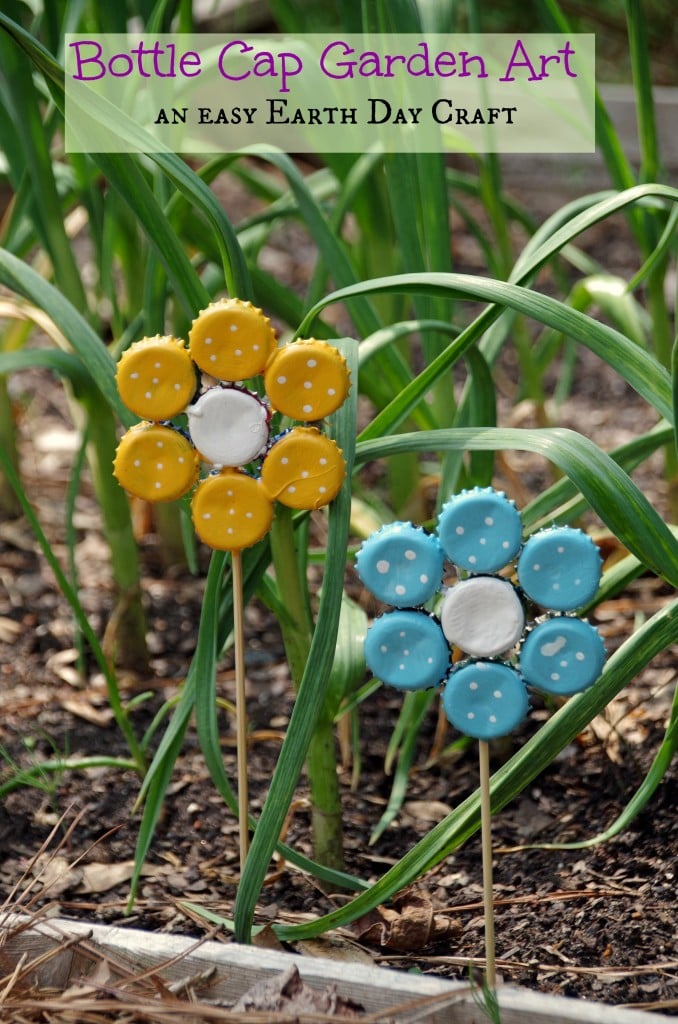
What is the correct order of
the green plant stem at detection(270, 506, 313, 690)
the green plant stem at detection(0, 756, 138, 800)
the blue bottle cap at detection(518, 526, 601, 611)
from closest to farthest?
the blue bottle cap at detection(518, 526, 601, 611) < the green plant stem at detection(270, 506, 313, 690) < the green plant stem at detection(0, 756, 138, 800)

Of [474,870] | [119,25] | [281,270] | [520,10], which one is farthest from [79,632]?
[520,10]

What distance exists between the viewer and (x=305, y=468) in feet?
2.80

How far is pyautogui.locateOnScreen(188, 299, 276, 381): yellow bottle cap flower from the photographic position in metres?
0.84

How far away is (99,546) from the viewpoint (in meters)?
1.77

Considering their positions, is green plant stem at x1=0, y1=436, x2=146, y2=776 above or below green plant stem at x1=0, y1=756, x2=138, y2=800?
above

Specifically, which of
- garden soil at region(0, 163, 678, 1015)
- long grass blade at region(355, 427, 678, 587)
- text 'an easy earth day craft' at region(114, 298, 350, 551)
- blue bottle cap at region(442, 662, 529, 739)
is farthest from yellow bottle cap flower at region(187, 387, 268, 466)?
garden soil at region(0, 163, 678, 1015)

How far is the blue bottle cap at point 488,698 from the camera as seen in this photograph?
830 mm

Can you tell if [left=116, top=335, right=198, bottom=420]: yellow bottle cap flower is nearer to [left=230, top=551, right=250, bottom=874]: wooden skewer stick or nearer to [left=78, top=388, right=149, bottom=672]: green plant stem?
[left=230, top=551, right=250, bottom=874]: wooden skewer stick

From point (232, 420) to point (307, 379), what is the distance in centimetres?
6

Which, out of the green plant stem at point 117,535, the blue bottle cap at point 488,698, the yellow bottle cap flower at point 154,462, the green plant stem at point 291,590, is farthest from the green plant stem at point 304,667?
the green plant stem at point 117,535

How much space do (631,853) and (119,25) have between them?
36.4 inches

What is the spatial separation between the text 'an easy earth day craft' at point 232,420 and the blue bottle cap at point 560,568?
150 millimetres

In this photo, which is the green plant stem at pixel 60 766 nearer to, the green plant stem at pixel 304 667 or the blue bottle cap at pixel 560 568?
the green plant stem at pixel 304 667

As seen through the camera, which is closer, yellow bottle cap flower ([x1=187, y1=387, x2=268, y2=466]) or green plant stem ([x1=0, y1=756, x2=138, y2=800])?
yellow bottle cap flower ([x1=187, y1=387, x2=268, y2=466])
